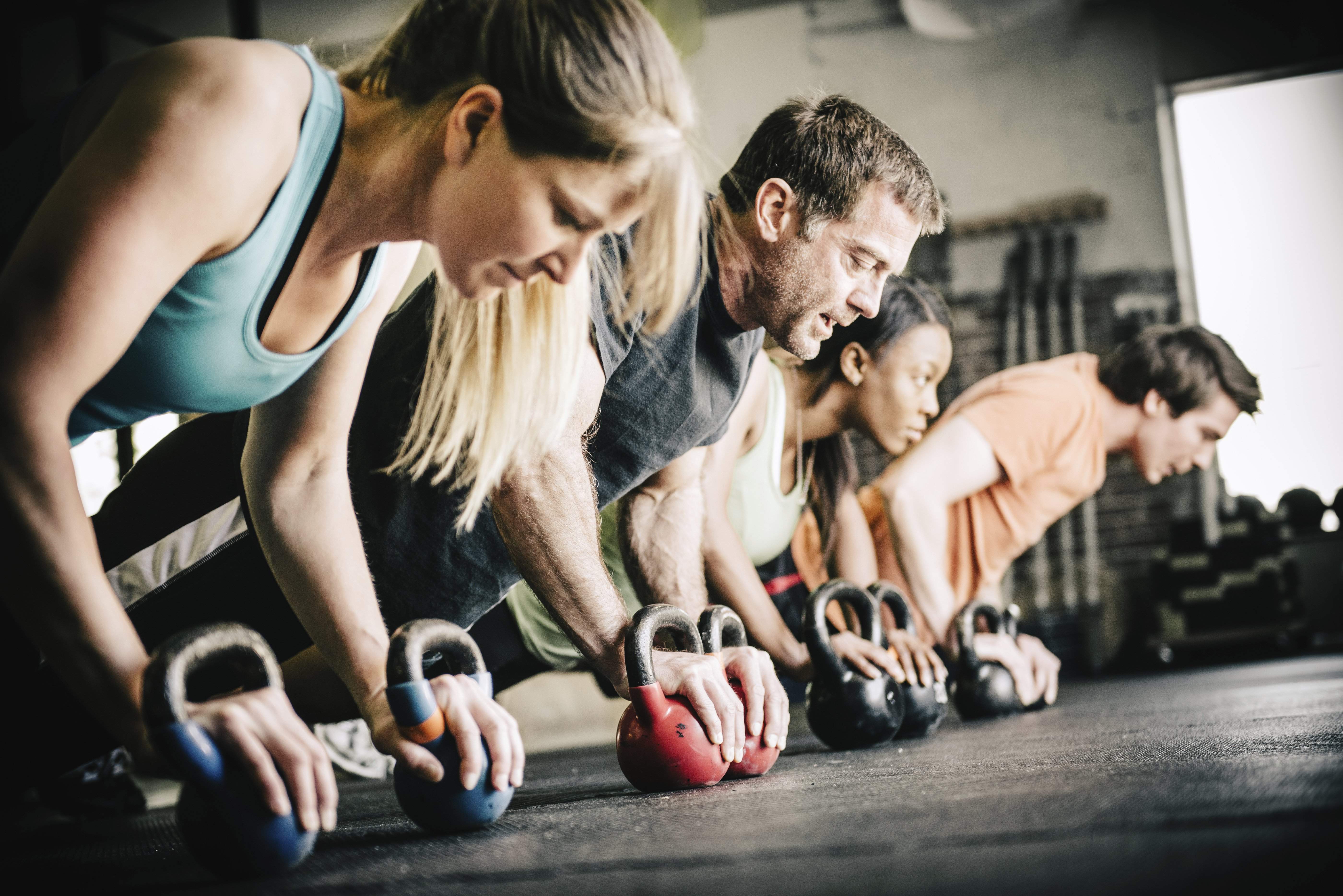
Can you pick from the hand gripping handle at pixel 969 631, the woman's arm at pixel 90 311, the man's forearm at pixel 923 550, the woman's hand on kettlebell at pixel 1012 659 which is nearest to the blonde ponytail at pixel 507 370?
the woman's arm at pixel 90 311

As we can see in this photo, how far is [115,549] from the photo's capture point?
1328mm

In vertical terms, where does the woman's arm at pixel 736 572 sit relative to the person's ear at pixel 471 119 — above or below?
below

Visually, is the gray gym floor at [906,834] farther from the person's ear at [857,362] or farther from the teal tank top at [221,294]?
the person's ear at [857,362]

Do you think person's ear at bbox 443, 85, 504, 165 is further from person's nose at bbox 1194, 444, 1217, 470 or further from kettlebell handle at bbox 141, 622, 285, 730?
person's nose at bbox 1194, 444, 1217, 470

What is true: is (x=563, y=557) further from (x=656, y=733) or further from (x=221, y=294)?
(x=221, y=294)

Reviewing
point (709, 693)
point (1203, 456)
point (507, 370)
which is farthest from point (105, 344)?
point (1203, 456)

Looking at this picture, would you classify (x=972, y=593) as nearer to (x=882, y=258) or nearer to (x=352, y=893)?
(x=882, y=258)

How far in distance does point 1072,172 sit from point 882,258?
12.7ft

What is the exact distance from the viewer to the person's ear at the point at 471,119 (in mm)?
843

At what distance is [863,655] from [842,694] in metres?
0.07

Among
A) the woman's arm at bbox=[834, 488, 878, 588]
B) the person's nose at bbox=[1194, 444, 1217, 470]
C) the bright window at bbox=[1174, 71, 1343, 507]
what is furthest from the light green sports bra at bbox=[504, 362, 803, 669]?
the bright window at bbox=[1174, 71, 1343, 507]

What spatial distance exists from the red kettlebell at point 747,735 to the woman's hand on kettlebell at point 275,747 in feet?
1.98

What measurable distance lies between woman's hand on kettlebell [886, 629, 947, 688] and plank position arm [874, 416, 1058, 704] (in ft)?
1.97

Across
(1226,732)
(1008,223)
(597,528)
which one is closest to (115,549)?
(597,528)
